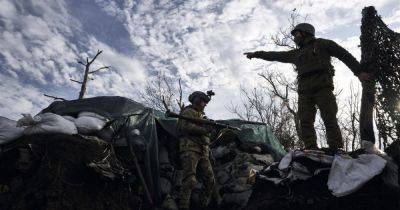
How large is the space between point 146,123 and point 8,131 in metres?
2.18

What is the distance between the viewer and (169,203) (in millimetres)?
5059

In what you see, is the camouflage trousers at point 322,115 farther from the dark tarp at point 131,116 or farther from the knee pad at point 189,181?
the dark tarp at point 131,116

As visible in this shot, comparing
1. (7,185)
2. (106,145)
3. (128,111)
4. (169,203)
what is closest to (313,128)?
(169,203)

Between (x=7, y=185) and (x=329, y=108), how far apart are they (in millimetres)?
4115

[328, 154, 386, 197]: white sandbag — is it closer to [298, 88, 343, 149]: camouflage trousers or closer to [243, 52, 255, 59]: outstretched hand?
[298, 88, 343, 149]: camouflage trousers

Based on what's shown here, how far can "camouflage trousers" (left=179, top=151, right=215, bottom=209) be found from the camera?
482 cm

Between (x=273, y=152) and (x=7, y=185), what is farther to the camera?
(x=273, y=152)

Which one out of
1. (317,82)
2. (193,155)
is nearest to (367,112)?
(317,82)

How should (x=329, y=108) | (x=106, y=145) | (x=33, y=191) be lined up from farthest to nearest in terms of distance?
1. (x=106, y=145)
2. (x=33, y=191)
3. (x=329, y=108)

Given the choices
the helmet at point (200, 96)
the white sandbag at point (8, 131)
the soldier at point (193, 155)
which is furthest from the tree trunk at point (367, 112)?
the white sandbag at point (8, 131)

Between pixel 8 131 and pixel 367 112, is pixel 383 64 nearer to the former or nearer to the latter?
→ pixel 367 112

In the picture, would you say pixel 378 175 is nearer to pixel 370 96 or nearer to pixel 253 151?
pixel 370 96

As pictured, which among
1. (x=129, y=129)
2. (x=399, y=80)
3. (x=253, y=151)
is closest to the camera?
(x=399, y=80)

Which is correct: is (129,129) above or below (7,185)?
above
